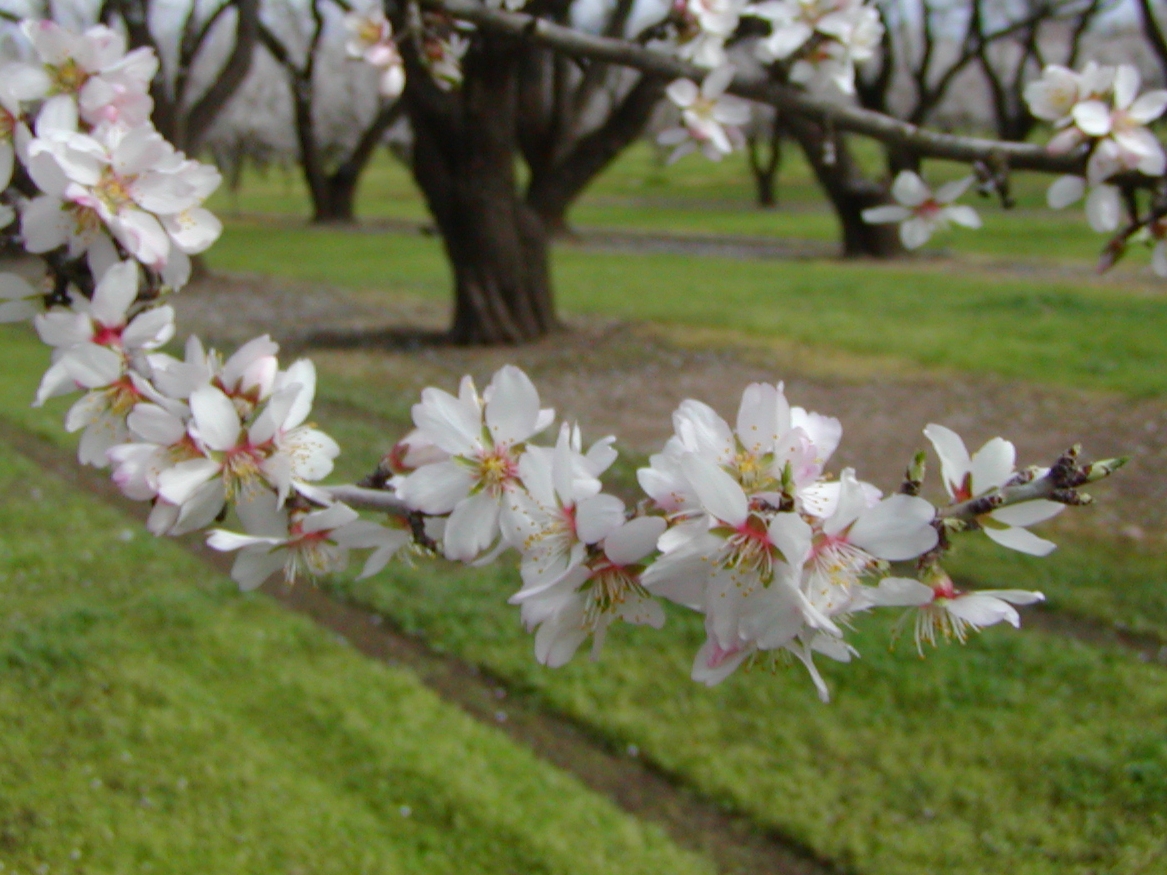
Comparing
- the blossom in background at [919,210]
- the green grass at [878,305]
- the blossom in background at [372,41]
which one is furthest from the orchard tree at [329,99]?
the green grass at [878,305]

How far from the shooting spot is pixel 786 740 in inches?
120

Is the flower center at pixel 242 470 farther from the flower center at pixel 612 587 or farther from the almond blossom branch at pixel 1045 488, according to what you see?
the almond blossom branch at pixel 1045 488

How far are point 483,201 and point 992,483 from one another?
25.0 feet

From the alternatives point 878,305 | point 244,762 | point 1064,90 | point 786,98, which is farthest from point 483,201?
point 1064,90

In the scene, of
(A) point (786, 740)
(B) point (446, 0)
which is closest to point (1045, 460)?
(A) point (786, 740)

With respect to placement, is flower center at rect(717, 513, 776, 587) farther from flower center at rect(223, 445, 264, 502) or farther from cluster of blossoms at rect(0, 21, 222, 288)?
cluster of blossoms at rect(0, 21, 222, 288)

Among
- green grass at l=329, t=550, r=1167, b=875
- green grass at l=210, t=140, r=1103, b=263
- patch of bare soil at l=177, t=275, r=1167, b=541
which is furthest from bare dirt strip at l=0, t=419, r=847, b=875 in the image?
green grass at l=210, t=140, r=1103, b=263

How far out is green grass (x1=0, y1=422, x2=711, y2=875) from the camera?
102 inches

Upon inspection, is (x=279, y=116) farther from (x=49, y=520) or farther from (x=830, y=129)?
(x=830, y=129)

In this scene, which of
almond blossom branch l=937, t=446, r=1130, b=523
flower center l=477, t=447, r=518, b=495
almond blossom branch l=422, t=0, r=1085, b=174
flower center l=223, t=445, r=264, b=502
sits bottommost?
flower center l=223, t=445, r=264, b=502

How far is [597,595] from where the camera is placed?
1027 mm

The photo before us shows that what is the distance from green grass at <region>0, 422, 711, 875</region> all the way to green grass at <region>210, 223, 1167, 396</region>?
5459mm

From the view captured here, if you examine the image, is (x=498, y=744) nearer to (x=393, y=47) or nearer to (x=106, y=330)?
(x=393, y=47)

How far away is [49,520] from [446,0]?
11.8ft
